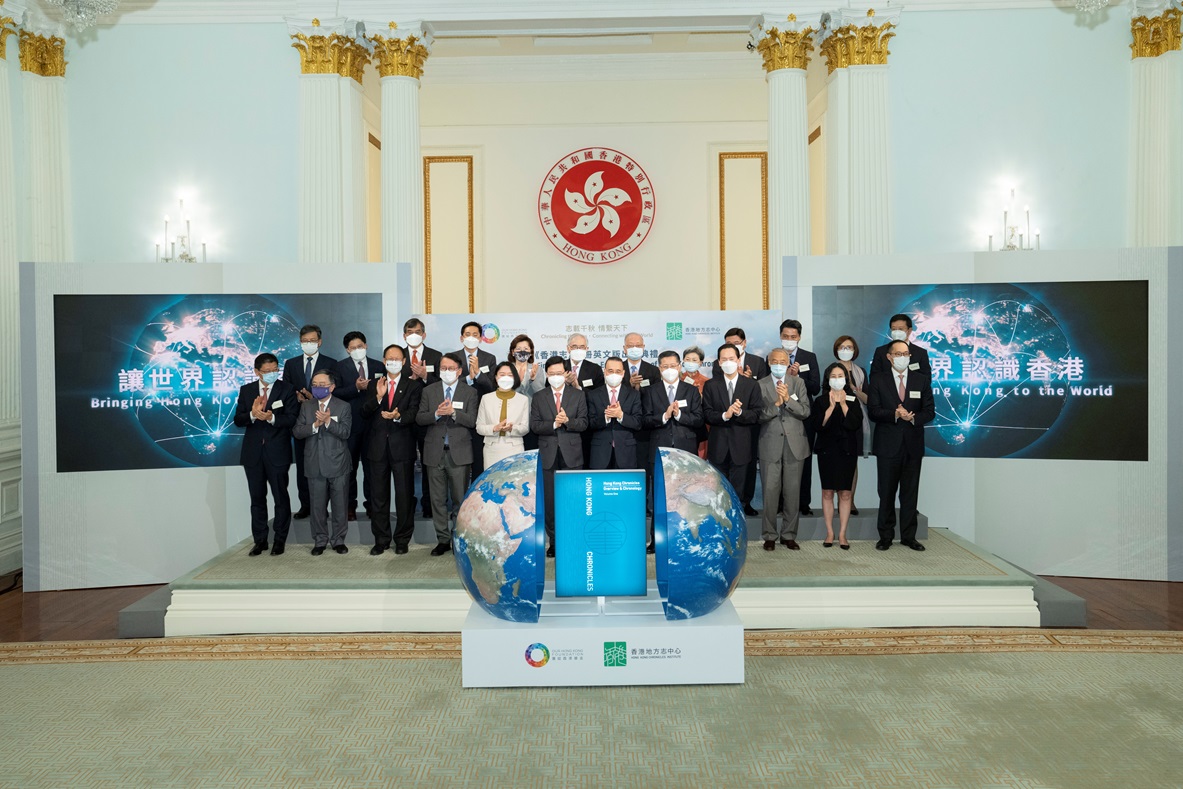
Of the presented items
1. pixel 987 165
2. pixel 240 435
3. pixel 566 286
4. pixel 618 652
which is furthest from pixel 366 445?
pixel 987 165

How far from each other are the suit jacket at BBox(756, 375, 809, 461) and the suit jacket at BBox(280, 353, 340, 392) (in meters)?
3.98

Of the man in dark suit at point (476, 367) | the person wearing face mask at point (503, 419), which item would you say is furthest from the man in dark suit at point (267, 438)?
the person wearing face mask at point (503, 419)

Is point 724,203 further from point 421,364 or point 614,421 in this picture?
point 421,364

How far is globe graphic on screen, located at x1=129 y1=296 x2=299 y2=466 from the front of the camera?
8422 millimetres

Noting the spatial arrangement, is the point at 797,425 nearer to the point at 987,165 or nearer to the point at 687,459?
the point at 687,459

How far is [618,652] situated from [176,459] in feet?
18.8

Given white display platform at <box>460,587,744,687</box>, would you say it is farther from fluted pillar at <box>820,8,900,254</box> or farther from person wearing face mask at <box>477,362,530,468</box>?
fluted pillar at <box>820,8,900,254</box>

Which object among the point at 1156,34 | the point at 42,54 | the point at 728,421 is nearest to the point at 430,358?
the point at 728,421

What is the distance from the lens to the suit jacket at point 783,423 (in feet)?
24.3

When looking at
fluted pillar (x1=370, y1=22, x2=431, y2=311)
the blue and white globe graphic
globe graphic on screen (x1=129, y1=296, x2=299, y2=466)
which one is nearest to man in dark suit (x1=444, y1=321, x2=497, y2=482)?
globe graphic on screen (x1=129, y1=296, x2=299, y2=466)

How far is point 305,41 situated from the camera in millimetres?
10445

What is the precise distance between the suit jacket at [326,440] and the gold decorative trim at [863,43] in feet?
24.8

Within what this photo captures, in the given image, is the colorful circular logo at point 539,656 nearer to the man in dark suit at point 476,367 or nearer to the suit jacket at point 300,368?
the man in dark suit at point 476,367

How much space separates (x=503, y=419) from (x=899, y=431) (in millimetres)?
3480
